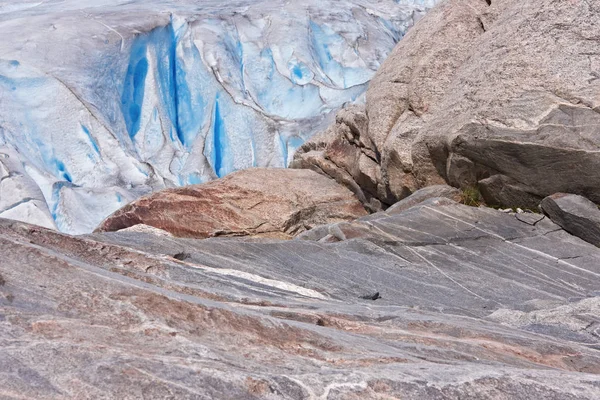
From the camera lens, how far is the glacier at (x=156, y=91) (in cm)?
2027

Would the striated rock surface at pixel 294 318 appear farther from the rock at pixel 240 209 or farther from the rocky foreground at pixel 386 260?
the rock at pixel 240 209

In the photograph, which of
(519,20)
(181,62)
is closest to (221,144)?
(181,62)

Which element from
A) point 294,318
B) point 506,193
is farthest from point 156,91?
point 294,318

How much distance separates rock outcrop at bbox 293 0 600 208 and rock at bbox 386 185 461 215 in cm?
19

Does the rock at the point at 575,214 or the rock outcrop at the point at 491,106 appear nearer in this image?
the rock at the point at 575,214

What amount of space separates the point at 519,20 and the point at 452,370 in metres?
8.79

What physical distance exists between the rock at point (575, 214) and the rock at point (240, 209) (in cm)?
481

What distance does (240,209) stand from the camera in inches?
554

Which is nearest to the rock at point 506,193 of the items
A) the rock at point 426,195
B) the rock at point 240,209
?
the rock at point 426,195

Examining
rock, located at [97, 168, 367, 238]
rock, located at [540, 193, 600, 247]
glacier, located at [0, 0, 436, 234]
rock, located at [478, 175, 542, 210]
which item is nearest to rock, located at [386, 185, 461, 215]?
rock, located at [478, 175, 542, 210]

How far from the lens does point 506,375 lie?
4047mm

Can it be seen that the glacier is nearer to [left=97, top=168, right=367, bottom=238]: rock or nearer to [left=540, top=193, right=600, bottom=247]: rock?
[left=97, top=168, right=367, bottom=238]: rock

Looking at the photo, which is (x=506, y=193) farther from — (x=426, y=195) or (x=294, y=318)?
(x=294, y=318)

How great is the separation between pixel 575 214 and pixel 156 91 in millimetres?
16455
